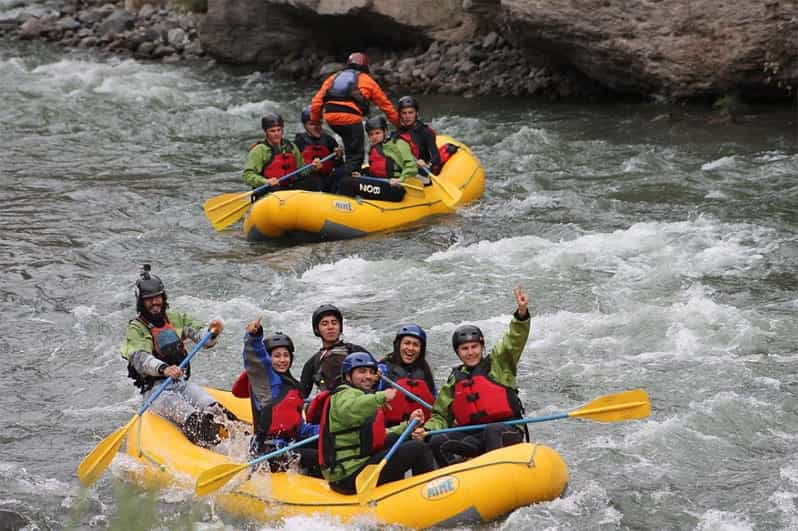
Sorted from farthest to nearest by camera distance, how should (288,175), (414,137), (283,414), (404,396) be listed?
(414,137) → (288,175) → (404,396) → (283,414)

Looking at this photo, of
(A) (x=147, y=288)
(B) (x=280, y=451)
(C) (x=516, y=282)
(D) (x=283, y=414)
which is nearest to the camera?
(B) (x=280, y=451)

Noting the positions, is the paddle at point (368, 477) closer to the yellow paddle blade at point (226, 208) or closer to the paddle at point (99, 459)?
the paddle at point (99, 459)

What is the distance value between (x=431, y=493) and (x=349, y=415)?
0.58m

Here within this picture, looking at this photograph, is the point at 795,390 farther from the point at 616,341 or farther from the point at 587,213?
the point at 587,213

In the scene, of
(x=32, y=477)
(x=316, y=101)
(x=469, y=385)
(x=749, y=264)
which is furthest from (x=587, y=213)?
(x=32, y=477)

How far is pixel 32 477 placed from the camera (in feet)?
25.2

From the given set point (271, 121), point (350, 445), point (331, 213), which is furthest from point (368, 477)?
point (271, 121)

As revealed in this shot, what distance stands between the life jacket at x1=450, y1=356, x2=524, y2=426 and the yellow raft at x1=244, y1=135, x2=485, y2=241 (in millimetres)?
4950

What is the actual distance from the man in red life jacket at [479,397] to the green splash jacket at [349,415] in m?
0.41

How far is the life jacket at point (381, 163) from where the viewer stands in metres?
12.0

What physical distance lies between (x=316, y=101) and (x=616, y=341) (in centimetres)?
445

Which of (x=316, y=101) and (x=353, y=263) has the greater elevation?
(x=316, y=101)

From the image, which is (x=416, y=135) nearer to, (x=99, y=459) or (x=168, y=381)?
(x=168, y=381)

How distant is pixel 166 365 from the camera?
299 inches
